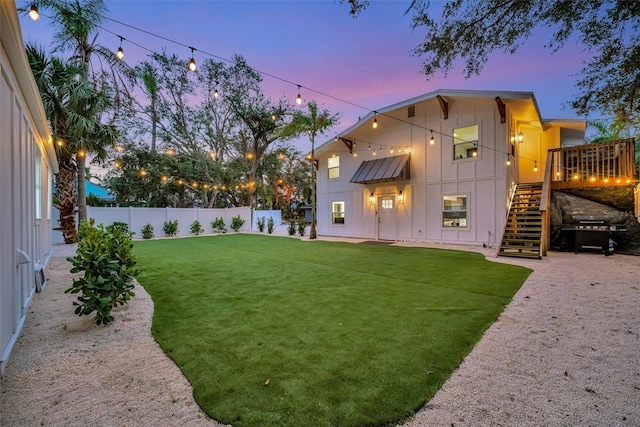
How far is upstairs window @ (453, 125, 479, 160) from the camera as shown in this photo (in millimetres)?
10492

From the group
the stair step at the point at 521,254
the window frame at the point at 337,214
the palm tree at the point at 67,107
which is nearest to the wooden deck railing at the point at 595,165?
the stair step at the point at 521,254

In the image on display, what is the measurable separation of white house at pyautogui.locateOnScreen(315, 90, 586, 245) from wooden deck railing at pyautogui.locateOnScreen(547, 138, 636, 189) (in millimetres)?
1413

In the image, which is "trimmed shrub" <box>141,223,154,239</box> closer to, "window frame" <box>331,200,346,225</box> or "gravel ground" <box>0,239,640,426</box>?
"window frame" <box>331,200,346,225</box>

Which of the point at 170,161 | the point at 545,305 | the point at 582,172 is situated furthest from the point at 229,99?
the point at 545,305

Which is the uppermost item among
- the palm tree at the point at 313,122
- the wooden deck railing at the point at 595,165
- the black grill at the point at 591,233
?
the palm tree at the point at 313,122

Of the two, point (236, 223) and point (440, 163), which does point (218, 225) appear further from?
point (440, 163)

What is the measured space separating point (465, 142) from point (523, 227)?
3588 millimetres

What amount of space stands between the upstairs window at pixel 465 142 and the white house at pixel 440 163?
0.11ft

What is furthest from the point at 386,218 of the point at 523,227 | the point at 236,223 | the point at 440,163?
the point at 236,223

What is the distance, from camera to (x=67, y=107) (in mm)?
9523

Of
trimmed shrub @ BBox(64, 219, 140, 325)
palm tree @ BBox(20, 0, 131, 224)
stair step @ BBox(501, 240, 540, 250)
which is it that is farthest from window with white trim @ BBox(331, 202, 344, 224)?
trimmed shrub @ BBox(64, 219, 140, 325)

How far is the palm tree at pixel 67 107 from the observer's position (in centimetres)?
849

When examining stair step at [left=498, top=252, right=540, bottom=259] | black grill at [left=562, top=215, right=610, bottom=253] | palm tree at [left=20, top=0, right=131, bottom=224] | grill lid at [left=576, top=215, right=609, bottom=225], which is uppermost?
palm tree at [left=20, top=0, right=131, bottom=224]

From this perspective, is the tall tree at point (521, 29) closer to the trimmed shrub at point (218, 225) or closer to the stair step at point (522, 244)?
the stair step at point (522, 244)
